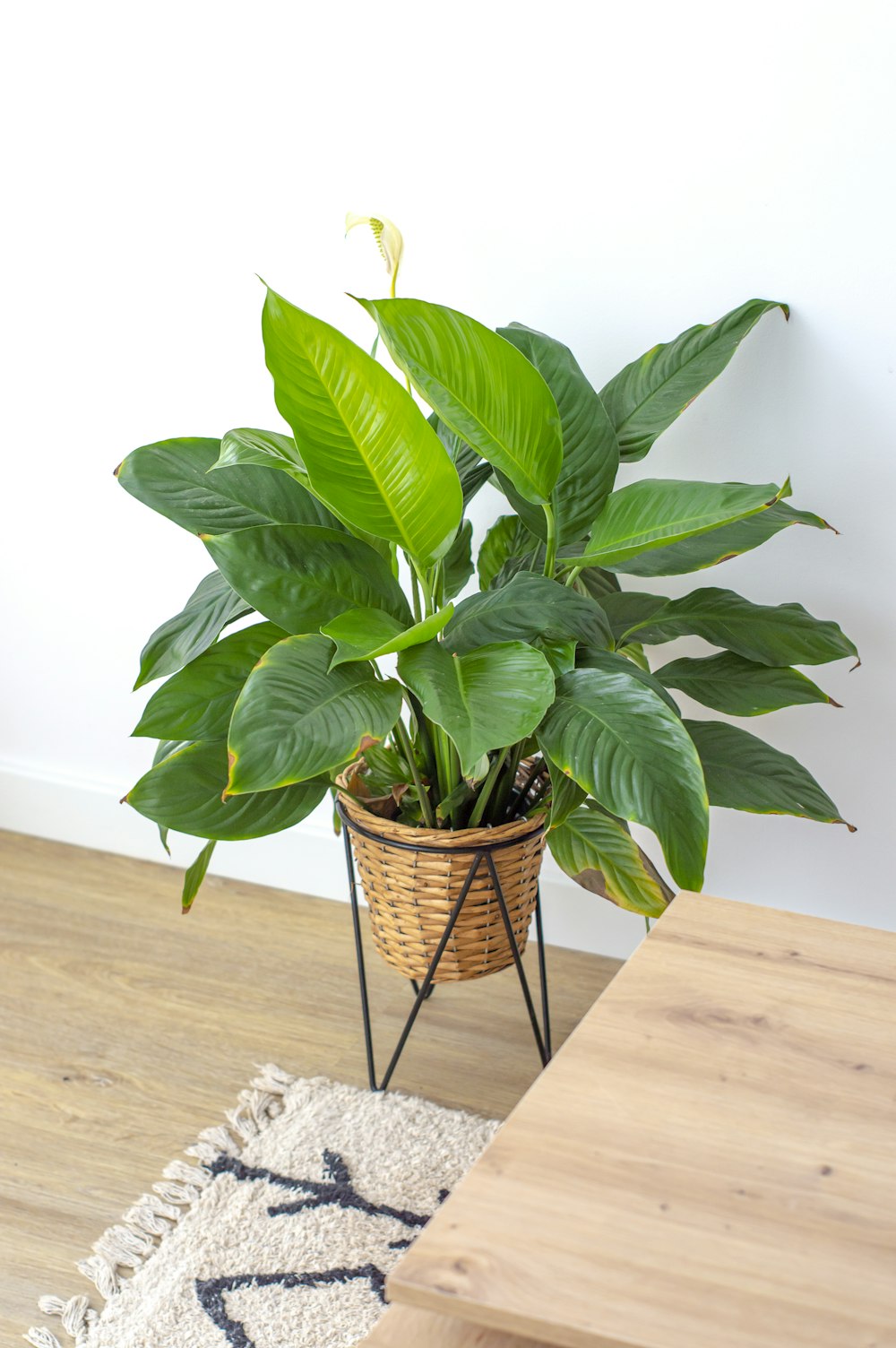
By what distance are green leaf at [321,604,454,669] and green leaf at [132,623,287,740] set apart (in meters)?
0.14

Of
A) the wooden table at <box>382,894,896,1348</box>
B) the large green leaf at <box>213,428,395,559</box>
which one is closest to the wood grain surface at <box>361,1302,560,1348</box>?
the wooden table at <box>382,894,896,1348</box>

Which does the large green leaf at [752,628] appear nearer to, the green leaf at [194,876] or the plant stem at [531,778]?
the plant stem at [531,778]

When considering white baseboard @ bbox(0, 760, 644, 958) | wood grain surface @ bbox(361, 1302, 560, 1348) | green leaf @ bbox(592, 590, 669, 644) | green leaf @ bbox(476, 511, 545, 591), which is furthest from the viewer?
white baseboard @ bbox(0, 760, 644, 958)

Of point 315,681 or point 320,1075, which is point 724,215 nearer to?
point 315,681

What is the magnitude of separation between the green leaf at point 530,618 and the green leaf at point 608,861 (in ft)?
0.80

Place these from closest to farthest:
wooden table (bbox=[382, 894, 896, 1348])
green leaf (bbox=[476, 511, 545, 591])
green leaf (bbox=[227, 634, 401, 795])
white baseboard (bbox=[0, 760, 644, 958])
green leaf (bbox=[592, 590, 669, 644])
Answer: wooden table (bbox=[382, 894, 896, 1348]) < green leaf (bbox=[227, 634, 401, 795]) < green leaf (bbox=[592, 590, 669, 644]) < green leaf (bbox=[476, 511, 545, 591]) < white baseboard (bbox=[0, 760, 644, 958])

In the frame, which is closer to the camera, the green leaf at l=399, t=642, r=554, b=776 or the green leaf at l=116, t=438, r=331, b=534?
the green leaf at l=399, t=642, r=554, b=776

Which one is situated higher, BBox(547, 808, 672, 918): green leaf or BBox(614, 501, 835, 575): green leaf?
BBox(614, 501, 835, 575): green leaf

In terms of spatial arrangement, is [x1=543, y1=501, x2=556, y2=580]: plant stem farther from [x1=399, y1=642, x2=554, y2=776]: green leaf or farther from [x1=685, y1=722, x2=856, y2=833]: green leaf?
[x1=685, y1=722, x2=856, y2=833]: green leaf

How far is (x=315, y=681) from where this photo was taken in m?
1.21

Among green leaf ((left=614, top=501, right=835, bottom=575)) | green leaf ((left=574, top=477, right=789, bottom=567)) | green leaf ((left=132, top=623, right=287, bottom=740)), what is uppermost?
green leaf ((left=574, top=477, right=789, bottom=567))

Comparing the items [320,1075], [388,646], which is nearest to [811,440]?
[388,646]

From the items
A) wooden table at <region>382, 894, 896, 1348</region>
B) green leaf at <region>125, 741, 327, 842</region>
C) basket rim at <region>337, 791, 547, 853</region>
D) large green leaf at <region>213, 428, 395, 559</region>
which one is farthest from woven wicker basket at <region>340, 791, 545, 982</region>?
wooden table at <region>382, 894, 896, 1348</region>

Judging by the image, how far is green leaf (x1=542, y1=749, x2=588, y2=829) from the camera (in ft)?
4.30
